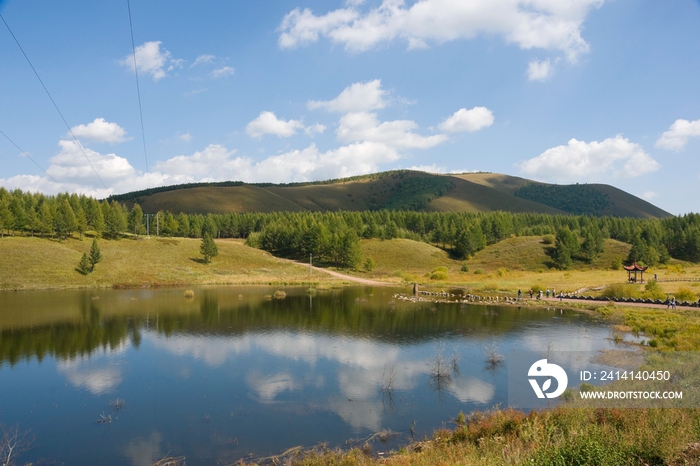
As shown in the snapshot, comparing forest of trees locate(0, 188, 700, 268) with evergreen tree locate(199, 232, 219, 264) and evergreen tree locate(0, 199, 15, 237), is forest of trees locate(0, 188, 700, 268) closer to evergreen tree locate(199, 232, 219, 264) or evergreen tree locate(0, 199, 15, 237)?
evergreen tree locate(0, 199, 15, 237)

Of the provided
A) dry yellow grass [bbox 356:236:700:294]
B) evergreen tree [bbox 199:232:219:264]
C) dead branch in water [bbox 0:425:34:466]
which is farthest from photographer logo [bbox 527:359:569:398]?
evergreen tree [bbox 199:232:219:264]

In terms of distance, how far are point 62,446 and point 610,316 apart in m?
47.6

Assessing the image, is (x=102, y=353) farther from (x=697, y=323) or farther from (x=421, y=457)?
(x=697, y=323)

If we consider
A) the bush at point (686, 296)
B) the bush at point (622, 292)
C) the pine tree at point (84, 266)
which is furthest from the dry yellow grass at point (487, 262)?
the pine tree at point (84, 266)

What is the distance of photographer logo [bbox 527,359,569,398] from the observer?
22.7 metres

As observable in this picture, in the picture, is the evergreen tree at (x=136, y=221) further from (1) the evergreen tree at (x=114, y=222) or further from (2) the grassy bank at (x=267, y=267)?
(2) the grassy bank at (x=267, y=267)

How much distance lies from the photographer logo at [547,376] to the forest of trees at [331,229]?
77.6 m

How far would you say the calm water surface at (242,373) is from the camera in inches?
719

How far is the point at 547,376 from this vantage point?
86.5 ft

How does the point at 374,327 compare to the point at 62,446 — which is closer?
the point at 62,446

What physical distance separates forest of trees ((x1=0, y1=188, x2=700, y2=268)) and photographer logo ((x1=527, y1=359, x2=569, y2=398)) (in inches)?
3054

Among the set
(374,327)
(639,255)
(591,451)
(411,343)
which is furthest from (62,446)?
(639,255)

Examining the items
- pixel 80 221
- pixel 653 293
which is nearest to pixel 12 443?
pixel 653 293

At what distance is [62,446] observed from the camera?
56.5ft
